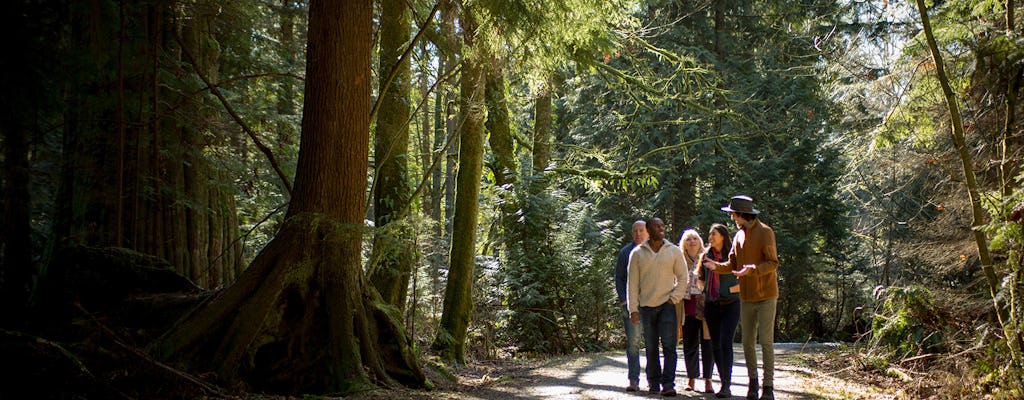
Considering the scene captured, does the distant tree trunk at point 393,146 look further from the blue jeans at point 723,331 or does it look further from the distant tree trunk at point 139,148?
the blue jeans at point 723,331

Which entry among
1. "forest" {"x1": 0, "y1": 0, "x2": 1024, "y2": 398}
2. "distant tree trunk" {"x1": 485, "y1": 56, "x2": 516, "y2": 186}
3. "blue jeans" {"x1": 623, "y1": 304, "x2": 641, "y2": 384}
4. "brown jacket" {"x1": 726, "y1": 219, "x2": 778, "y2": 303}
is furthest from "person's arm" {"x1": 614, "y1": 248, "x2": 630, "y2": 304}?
"distant tree trunk" {"x1": 485, "y1": 56, "x2": 516, "y2": 186}

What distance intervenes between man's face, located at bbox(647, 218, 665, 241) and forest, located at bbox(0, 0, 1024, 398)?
2.93 m

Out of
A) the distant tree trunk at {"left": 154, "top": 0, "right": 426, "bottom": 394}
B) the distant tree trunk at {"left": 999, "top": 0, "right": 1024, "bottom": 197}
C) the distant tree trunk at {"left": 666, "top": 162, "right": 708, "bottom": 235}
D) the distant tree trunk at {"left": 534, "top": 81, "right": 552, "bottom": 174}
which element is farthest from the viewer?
the distant tree trunk at {"left": 666, "top": 162, "right": 708, "bottom": 235}

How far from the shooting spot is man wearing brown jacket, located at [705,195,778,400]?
7215mm

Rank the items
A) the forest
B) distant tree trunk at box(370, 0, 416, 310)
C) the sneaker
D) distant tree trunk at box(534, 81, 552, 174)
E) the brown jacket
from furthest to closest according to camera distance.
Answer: distant tree trunk at box(534, 81, 552, 174)
distant tree trunk at box(370, 0, 416, 310)
the sneaker
the brown jacket
the forest

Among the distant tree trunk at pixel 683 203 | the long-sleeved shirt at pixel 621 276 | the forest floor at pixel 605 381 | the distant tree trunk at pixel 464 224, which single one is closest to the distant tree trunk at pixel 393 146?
the distant tree trunk at pixel 464 224

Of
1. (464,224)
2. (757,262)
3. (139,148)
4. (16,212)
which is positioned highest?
(139,148)

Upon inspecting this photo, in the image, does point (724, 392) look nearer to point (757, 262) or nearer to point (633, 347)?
point (633, 347)

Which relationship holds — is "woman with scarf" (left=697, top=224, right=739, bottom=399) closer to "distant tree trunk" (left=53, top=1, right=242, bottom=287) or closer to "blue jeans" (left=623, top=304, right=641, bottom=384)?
"blue jeans" (left=623, top=304, right=641, bottom=384)

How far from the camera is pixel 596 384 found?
9211mm

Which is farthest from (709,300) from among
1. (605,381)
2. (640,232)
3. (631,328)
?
(605,381)

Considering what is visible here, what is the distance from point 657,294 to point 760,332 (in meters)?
1.15

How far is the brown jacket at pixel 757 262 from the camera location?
729cm

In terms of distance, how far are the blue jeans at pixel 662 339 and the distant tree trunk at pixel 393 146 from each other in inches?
188
